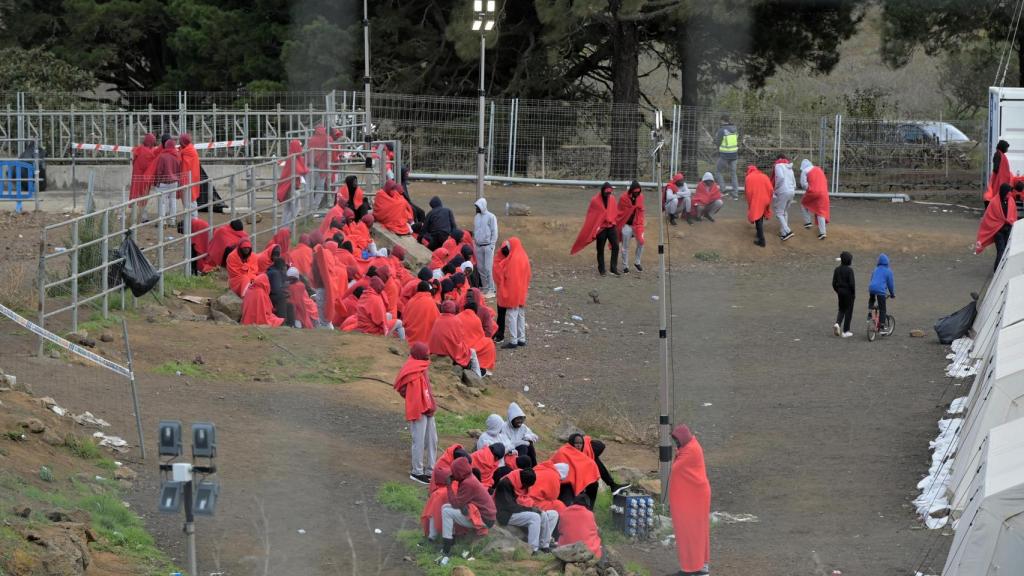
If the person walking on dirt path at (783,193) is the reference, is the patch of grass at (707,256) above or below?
below

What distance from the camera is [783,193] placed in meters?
27.1

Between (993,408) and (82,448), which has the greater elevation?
(993,408)

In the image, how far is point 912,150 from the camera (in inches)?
1265

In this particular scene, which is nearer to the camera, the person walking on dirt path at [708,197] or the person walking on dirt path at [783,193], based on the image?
the person walking on dirt path at [783,193]

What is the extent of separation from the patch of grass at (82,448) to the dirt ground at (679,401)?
60cm

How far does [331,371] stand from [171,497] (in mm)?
8224

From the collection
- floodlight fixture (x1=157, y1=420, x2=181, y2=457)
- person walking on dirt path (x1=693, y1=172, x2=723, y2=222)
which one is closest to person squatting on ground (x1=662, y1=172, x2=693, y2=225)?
person walking on dirt path (x1=693, y1=172, x2=723, y2=222)

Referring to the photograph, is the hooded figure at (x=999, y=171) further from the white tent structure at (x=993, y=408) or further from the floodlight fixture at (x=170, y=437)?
the floodlight fixture at (x=170, y=437)

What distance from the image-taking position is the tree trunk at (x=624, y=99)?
33.1 m

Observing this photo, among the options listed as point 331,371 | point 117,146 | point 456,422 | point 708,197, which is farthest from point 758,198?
point 456,422

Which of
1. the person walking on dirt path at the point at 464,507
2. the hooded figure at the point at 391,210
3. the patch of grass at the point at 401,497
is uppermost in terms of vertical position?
the hooded figure at the point at 391,210

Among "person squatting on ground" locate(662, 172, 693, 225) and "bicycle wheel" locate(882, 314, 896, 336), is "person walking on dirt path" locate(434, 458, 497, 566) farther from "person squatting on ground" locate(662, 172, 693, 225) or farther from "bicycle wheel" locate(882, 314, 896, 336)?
"person squatting on ground" locate(662, 172, 693, 225)

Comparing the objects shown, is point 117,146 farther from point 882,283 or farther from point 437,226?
point 882,283

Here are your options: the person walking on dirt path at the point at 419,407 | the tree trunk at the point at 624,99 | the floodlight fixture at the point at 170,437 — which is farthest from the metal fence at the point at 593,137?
the floodlight fixture at the point at 170,437
